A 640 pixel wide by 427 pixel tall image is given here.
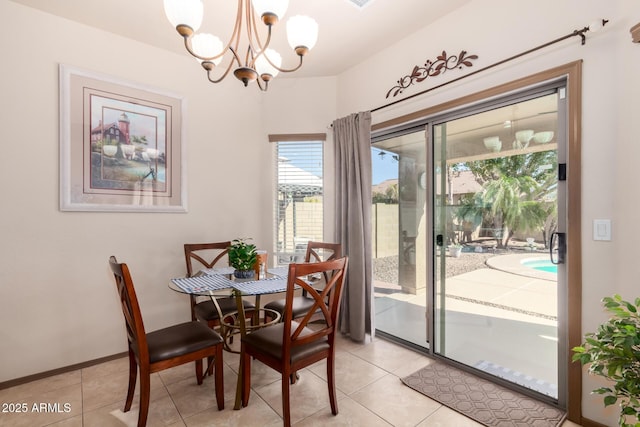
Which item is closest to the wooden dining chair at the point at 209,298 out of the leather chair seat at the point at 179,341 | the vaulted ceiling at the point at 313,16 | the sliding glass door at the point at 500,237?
the leather chair seat at the point at 179,341

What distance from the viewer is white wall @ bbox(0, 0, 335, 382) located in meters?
2.22

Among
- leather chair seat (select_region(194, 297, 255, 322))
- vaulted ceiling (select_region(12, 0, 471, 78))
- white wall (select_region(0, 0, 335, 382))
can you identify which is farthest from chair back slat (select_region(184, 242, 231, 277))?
vaulted ceiling (select_region(12, 0, 471, 78))

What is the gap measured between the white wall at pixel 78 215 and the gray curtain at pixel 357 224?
1.18 meters

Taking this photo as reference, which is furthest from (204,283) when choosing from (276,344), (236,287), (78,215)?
(78,215)

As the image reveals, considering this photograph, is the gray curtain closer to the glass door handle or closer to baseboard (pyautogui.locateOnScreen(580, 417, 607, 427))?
the glass door handle

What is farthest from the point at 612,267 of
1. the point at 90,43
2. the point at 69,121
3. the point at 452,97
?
the point at 90,43

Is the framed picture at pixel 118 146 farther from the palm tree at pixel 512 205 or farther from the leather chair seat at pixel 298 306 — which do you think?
the palm tree at pixel 512 205

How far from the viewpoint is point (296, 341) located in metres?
1.76

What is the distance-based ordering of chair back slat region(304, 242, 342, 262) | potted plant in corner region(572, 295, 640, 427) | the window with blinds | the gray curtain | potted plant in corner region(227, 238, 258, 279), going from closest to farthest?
potted plant in corner region(572, 295, 640, 427)
potted plant in corner region(227, 238, 258, 279)
chair back slat region(304, 242, 342, 262)
the gray curtain
the window with blinds

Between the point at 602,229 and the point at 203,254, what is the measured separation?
10.1 feet

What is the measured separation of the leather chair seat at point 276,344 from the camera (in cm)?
176

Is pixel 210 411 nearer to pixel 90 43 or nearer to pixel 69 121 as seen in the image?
pixel 69 121

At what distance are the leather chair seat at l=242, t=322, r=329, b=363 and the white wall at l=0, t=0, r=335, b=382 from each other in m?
1.44

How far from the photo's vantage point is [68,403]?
6.64ft
